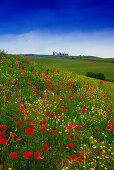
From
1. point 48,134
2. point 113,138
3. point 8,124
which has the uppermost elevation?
point 8,124

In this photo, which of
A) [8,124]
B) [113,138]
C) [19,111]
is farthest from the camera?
[113,138]

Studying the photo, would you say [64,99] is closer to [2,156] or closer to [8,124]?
[8,124]

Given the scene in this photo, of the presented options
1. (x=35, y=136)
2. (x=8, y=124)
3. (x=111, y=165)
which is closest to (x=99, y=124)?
(x=111, y=165)

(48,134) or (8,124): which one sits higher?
(8,124)

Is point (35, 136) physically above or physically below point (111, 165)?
above

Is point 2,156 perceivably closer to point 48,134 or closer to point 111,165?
point 48,134

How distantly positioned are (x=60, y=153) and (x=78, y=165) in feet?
1.46

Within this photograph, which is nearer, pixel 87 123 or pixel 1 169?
pixel 1 169

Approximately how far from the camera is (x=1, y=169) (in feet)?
8.48

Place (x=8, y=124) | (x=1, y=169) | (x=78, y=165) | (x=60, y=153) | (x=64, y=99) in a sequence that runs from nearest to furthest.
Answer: (x=1, y=169) < (x=78, y=165) < (x=60, y=153) < (x=8, y=124) < (x=64, y=99)

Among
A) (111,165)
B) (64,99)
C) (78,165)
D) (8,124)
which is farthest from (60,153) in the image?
(64,99)

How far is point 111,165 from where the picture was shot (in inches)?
113

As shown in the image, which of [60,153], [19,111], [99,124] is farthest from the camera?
[99,124]

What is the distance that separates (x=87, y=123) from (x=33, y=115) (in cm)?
167
